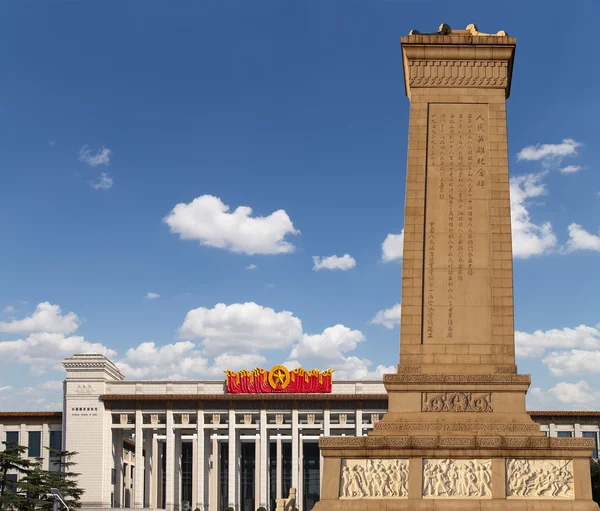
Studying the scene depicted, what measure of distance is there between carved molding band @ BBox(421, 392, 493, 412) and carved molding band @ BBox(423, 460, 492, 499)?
4.15ft

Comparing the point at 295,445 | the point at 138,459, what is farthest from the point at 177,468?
the point at 295,445

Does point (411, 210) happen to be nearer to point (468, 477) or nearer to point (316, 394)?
point (468, 477)

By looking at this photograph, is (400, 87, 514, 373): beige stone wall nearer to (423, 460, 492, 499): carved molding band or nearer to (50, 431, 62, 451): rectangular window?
(423, 460, 492, 499): carved molding band

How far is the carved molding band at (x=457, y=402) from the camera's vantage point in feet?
65.6

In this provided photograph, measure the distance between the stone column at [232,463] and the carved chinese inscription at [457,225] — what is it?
3833 centimetres

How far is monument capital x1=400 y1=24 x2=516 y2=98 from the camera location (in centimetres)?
2242

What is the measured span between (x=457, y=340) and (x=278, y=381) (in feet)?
124

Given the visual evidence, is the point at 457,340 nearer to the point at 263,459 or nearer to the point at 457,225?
the point at 457,225

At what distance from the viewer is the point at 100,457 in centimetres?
5606

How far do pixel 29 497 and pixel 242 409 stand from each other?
20908 millimetres

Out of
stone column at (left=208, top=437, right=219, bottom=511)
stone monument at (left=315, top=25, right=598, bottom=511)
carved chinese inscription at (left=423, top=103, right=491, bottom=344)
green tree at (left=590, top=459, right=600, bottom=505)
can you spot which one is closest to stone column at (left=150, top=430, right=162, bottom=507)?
stone column at (left=208, top=437, right=219, bottom=511)

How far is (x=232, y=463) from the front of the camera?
56781mm

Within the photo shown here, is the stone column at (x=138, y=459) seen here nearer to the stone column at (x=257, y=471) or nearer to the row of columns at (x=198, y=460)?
the row of columns at (x=198, y=460)

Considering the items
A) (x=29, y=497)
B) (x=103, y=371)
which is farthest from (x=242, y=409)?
(x=29, y=497)
